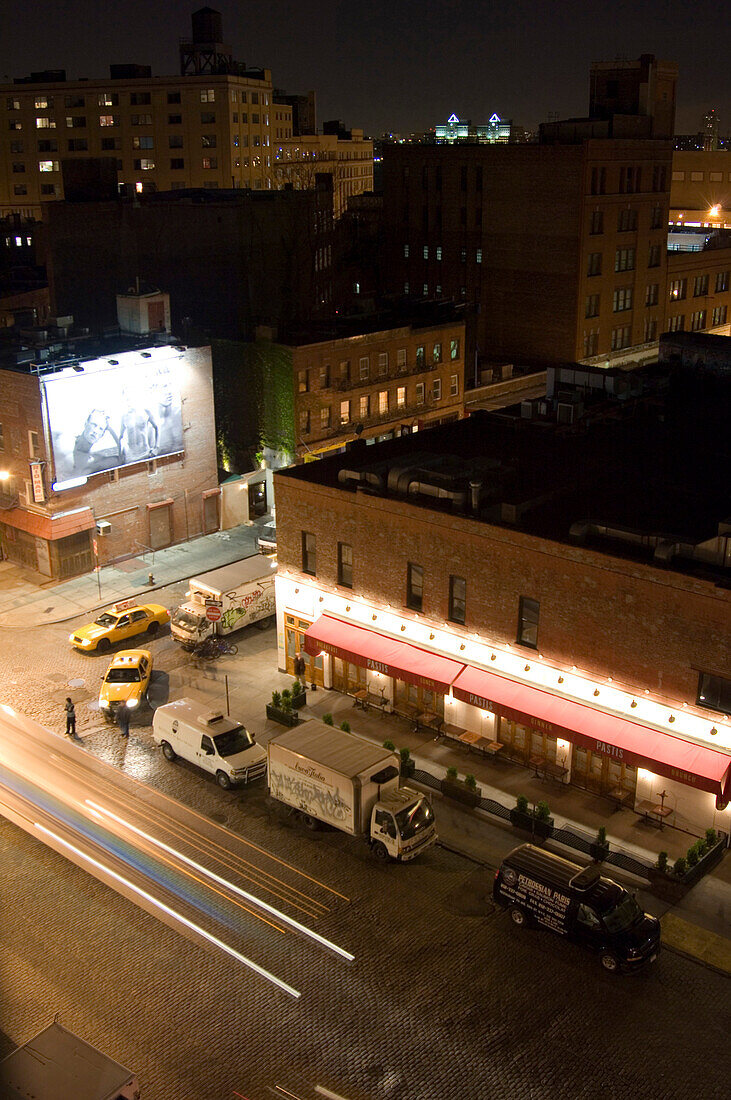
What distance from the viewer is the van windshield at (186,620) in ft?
143

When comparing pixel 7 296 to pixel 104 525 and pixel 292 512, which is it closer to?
pixel 104 525

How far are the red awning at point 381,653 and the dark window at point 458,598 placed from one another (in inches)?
59.6

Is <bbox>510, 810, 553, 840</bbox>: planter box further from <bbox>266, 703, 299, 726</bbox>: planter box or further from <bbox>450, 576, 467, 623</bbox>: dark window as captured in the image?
<bbox>266, 703, 299, 726</bbox>: planter box

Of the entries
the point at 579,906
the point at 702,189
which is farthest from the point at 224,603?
the point at 702,189

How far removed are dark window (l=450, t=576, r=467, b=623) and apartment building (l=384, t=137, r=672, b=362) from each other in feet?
139

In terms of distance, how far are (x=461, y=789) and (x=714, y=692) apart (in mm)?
8170

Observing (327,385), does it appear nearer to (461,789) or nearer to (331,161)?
(461,789)

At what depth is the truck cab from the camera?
2914 cm

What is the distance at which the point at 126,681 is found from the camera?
1560 inches

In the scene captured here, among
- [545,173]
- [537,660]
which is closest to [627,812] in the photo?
[537,660]

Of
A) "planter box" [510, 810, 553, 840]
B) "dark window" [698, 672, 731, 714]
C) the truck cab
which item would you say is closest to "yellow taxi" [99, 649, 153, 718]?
the truck cab

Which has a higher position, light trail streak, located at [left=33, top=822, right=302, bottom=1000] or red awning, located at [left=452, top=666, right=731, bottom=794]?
red awning, located at [left=452, top=666, right=731, bottom=794]

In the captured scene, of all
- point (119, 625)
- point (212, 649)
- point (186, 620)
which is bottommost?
point (212, 649)

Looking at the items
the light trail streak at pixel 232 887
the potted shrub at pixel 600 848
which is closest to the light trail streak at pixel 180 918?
the light trail streak at pixel 232 887
